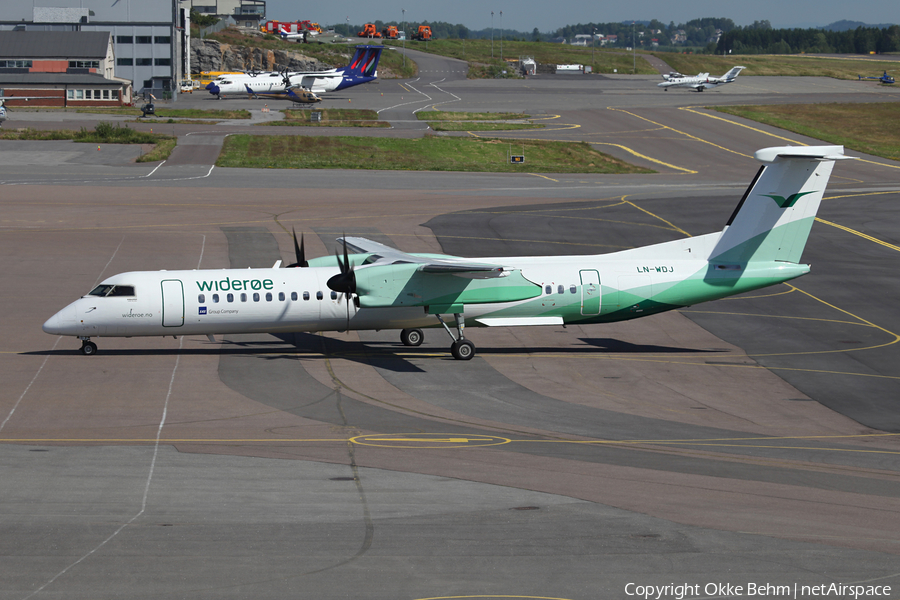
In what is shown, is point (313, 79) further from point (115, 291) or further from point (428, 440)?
point (428, 440)

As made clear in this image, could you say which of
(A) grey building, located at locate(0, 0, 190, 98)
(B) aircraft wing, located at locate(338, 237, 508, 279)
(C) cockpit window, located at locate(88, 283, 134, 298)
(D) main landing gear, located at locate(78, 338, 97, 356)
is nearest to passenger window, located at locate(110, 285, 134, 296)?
(C) cockpit window, located at locate(88, 283, 134, 298)

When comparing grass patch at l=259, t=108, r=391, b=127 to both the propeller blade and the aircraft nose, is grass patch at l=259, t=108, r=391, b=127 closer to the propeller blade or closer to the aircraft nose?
the aircraft nose

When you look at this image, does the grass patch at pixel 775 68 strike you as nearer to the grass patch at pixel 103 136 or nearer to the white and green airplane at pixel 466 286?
the grass patch at pixel 103 136

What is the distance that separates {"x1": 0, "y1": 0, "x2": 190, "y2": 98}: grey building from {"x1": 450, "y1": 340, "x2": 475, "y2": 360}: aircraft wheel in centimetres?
11700

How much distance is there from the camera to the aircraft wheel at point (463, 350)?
108 feet

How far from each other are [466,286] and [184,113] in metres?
87.0

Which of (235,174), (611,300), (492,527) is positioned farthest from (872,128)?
(492,527)

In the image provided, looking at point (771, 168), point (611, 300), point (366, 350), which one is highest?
point (771, 168)

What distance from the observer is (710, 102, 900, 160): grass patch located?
3954 inches

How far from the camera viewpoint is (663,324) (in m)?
39.5

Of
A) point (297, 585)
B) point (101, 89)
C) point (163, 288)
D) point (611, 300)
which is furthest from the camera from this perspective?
point (101, 89)

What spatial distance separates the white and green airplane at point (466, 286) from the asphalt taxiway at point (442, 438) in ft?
4.94

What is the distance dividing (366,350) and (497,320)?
5394 mm

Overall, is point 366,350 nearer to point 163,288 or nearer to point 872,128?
point 163,288
